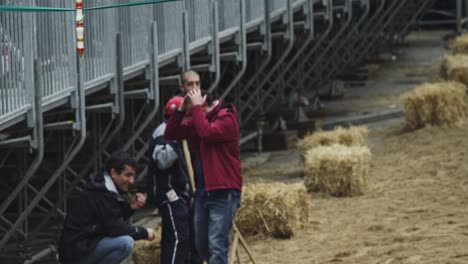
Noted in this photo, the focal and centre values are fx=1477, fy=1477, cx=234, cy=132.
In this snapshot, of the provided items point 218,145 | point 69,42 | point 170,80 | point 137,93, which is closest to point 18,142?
point 69,42

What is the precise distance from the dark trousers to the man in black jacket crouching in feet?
3.37

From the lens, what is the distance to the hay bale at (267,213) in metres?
16.1

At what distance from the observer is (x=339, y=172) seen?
1952cm

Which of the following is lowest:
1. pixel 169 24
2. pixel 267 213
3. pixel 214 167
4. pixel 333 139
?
pixel 267 213

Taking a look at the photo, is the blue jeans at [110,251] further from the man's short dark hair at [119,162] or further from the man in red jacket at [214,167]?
the man in red jacket at [214,167]

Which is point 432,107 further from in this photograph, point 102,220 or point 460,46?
point 102,220

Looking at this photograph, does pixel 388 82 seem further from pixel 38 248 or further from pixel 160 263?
pixel 160 263

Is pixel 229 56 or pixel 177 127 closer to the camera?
pixel 177 127

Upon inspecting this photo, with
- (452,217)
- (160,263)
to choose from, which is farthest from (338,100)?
(160,263)

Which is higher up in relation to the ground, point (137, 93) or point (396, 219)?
point (137, 93)

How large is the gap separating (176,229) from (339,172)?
24.2 feet

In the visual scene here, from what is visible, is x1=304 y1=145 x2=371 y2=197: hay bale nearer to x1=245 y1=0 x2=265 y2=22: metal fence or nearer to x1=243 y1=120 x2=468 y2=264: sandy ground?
x1=243 y1=120 x2=468 y2=264: sandy ground

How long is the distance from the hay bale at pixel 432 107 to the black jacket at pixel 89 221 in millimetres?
15629

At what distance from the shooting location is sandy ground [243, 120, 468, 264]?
1459 cm
